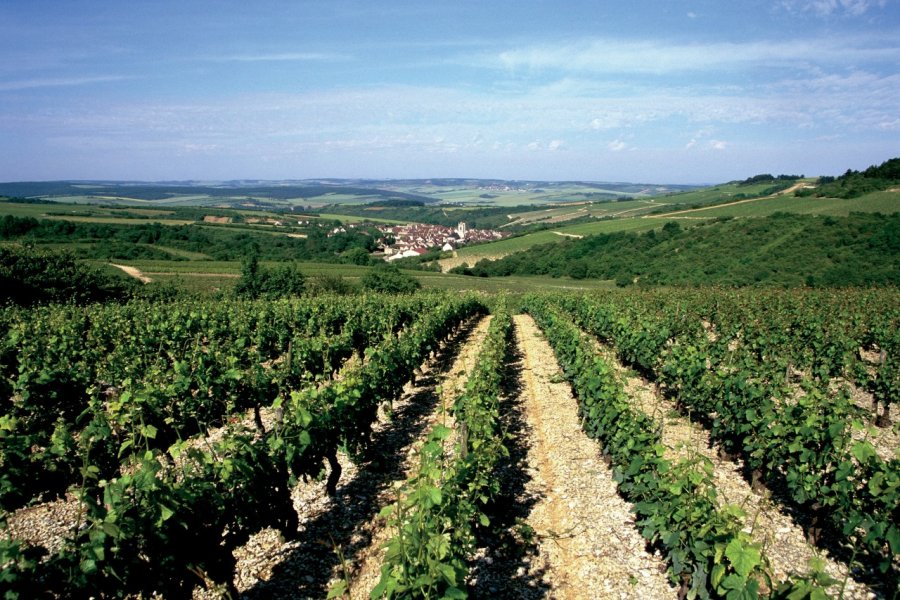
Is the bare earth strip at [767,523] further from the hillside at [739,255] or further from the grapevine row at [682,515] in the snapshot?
the hillside at [739,255]

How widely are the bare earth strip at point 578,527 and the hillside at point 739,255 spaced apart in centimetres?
4072

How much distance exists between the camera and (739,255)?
53281 millimetres

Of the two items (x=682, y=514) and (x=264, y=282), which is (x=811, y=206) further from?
(x=682, y=514)

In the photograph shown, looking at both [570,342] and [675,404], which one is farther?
[570,342]

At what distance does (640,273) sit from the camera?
206ft

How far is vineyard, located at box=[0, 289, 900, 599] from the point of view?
4.27 meters

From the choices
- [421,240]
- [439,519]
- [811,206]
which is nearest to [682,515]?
[439,519]

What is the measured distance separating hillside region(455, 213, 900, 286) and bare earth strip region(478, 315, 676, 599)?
4072 centimetres

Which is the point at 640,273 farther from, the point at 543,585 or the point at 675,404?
the point at 543,585

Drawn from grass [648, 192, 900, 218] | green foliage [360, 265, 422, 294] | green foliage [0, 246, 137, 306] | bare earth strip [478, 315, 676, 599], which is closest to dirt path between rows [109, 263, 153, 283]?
green foliage [0, 246, 137, 306]

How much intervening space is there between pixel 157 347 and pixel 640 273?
193ft

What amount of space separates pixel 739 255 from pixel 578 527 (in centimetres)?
5582

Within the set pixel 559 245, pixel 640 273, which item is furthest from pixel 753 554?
pixel 559 245

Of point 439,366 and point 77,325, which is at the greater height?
point 77,325
